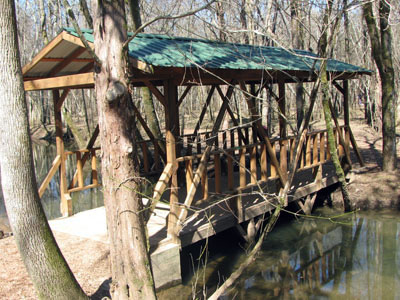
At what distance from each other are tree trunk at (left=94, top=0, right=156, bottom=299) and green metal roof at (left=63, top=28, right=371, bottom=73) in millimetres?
797

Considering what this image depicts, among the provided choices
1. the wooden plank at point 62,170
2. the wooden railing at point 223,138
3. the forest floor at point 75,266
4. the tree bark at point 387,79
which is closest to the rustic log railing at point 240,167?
the wooden railing at point 223,138

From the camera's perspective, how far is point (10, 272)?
645cm

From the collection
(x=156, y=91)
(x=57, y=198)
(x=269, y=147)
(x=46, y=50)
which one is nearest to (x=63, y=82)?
(x=46, y=50)

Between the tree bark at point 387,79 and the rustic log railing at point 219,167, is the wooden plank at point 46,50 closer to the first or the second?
the rustic log railing at point 219,167

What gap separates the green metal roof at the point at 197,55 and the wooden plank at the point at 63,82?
0.61 metres

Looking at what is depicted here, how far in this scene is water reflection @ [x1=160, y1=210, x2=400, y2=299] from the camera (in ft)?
24.2

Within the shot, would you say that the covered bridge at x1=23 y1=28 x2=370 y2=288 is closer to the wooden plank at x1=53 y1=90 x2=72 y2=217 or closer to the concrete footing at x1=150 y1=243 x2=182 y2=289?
the wooden plank at x1=53 y1=90 x2=72 y2=217

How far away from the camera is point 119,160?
495 cm

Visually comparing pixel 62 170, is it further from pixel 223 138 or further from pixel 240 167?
pixel 223 138

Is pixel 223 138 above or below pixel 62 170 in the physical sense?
above

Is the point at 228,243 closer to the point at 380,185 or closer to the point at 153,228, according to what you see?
the point at 153,228

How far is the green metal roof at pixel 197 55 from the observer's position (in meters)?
6.47

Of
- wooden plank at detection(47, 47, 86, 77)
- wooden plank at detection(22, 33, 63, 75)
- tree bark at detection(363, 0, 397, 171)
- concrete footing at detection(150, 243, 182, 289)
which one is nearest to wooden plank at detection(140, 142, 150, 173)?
wooden plank at detection(47, 47, 86, 77)

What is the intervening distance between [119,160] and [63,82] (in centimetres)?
321
